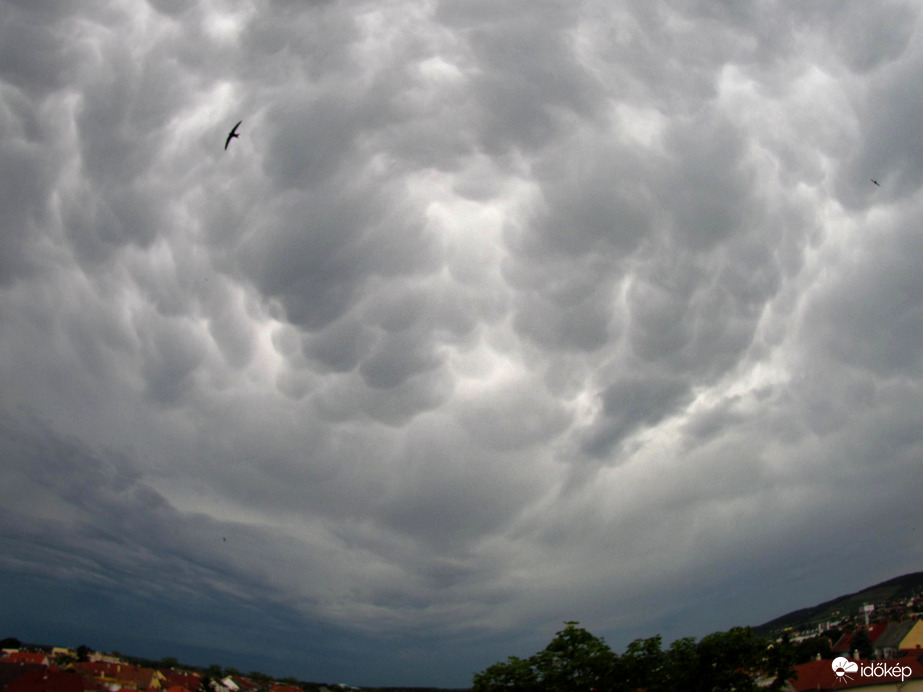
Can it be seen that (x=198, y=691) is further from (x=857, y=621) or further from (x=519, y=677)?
(x=857, y=621)

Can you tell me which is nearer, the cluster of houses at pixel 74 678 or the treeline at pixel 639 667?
the treeline at pixel 639 667

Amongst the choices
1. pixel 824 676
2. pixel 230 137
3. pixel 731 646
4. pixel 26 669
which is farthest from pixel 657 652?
pixel 26 669

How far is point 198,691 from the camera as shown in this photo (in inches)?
4715

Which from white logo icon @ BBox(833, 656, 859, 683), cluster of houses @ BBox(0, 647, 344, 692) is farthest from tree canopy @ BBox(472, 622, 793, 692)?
cluster of houses @ BBox(0, 647, 344, 692)

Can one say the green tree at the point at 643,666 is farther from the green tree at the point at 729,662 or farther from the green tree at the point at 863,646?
the green tree at the point at 863,646

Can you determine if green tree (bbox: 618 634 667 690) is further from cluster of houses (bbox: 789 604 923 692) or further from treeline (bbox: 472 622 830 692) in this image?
cluster of houses (bbox: 789 604 923 692)

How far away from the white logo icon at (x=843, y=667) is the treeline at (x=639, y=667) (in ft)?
107

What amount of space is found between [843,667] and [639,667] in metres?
44.5

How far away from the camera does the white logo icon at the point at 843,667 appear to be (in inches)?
2445

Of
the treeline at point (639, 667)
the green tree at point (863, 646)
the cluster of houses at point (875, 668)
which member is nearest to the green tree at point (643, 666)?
the treeline at point (639, 667)

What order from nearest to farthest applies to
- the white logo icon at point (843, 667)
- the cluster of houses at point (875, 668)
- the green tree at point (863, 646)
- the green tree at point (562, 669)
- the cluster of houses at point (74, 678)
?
the green tree at point (562, 669)
the white logo icon at point (843, 667)
the cluster of houses at point (875, 668)
the cluster of houses at point (74, 678)
the green tree at point (863, 646)

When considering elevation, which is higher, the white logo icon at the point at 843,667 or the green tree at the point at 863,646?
the green tree at the point at 863,646

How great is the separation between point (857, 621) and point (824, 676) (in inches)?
5749

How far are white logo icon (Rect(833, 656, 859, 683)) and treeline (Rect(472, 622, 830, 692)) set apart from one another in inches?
1286
